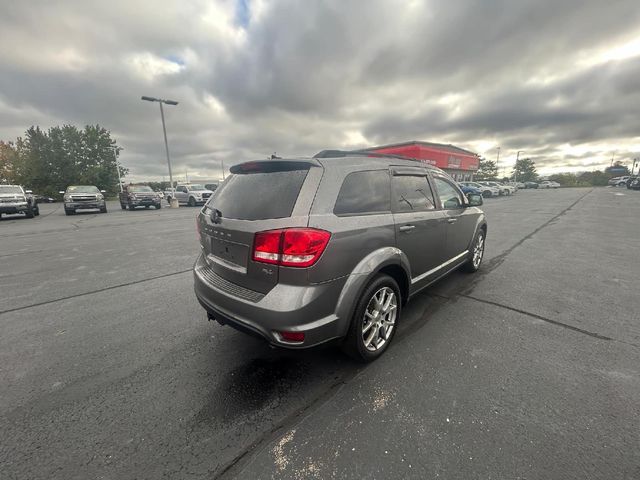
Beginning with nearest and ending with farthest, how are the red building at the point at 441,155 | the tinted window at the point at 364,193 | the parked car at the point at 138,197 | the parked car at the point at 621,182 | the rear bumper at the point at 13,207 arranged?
1. the tinted window at the point at 364,193
2. the rear bumper at the point at 13,207
3. the parked car at the point at 138,197
4. the red building at the point at 441,155
5. the parked car at the point at 621,182

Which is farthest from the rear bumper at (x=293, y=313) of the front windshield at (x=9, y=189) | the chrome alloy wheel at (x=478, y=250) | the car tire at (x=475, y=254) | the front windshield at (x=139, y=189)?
the front windshield at (x=139, y=189)

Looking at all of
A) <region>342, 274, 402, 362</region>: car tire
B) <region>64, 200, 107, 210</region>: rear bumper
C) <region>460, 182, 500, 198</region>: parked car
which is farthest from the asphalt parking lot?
<region>460, 182, 500, 198</region>: parked car

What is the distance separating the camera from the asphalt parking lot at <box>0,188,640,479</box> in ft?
5.41

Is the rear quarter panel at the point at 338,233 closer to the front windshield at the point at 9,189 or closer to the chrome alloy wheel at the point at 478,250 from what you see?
the chrome alloy wheel at the point at 478,250

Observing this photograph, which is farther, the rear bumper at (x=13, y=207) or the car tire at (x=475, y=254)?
the rear bumper at (x=13, y=207)

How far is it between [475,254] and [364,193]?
334 centimetres

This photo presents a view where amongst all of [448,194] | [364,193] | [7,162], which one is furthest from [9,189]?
[7,162]

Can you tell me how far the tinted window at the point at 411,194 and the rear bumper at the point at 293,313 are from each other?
3.82 feet

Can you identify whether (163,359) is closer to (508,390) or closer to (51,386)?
(51,386)

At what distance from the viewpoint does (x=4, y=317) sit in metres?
3.47

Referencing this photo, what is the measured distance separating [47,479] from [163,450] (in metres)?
0.57

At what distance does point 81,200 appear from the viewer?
16516 millimetres

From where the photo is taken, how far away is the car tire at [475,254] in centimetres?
469

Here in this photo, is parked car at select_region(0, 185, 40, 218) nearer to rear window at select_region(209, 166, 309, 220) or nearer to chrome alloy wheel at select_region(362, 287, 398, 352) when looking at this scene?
rear window at select_region(209, 166, 309, 220)
